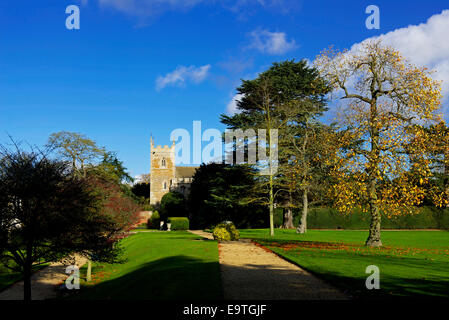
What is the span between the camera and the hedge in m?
42.2

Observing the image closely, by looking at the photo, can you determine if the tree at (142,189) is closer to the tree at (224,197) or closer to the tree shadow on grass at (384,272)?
the tree at (224,197)

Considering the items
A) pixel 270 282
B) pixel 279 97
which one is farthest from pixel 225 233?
pixel 279 97

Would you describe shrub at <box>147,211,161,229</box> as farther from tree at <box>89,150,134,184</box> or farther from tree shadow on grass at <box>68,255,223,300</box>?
tree shadow on grass at <box>68,255,223,300</box>

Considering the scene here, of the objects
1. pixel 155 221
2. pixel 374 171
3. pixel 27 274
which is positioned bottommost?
pixel 155 221

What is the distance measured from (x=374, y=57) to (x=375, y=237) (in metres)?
9.58

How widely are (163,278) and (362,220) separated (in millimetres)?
Answer: 36587

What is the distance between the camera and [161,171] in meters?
66.3

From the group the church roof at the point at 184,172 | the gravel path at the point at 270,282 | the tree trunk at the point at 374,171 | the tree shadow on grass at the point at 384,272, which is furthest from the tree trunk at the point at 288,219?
the church roof at the point at 184,172

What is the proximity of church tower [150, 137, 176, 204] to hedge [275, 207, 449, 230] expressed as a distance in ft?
94.2

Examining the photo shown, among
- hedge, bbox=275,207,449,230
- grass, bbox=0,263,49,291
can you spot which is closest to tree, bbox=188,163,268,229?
hedge, bbox=275,207,449,230

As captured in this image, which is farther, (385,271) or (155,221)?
(155,221)

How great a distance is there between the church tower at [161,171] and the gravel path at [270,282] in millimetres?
51581

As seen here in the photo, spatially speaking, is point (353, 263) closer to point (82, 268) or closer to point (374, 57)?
point (374, 57)

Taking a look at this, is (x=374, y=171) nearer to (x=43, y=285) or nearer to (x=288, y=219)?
(x=43, y=285)
